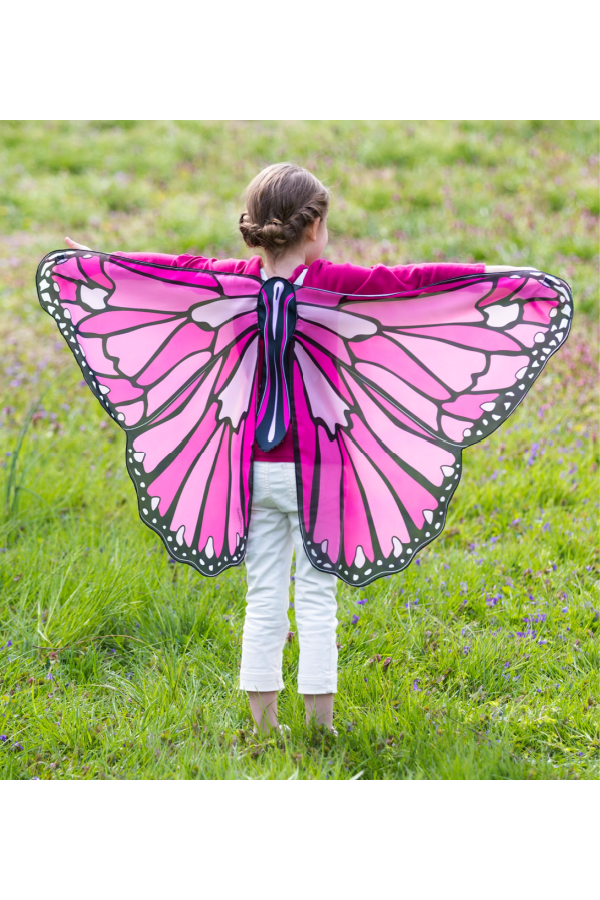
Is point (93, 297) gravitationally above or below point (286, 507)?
above

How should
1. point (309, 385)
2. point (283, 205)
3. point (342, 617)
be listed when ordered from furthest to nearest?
1. point (342, 617)
2. point (309, 385)
3. point (283, 205)

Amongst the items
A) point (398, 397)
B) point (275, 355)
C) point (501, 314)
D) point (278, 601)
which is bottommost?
point (278, 601)

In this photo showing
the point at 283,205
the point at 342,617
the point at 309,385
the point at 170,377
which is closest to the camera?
the point at 283,205

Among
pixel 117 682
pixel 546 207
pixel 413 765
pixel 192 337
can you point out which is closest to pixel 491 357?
pixel 192 337

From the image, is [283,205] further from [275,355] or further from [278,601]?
[278,601]

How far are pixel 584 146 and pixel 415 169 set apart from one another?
2132 mm

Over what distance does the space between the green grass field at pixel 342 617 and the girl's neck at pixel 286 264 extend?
831mm

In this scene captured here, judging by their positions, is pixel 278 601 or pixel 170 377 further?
pixel 170 377

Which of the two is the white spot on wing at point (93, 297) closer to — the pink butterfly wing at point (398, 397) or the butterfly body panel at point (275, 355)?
the butterfly body panel at point (275, 355)

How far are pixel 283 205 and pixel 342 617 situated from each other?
192cm

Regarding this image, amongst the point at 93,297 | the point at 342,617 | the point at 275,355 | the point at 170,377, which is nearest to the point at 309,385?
the point at 275,355

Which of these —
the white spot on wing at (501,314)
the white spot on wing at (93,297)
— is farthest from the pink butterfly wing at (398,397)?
the white spot on wing at (93,297)

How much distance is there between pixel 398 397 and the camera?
3002 millimetres

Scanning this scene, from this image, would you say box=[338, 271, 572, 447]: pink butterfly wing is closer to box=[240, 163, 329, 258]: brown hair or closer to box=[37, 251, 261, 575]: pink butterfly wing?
box=[240, 163, 329, 258]: brown hair
